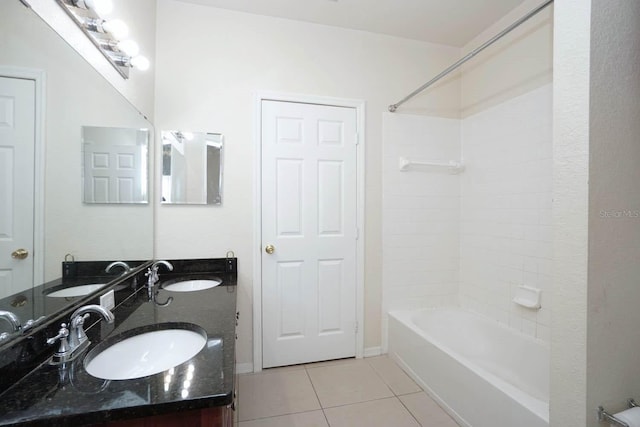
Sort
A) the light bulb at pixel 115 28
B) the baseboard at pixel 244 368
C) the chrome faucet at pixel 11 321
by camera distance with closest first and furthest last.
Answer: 1. the chrome faucet at pixel 11 321
2. the light bulb at pixel 115 28
3. the baseboard at pixel 244 368

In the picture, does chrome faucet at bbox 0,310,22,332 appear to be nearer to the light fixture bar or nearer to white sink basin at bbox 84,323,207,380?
white sink basin at bbox 84,323,207,380

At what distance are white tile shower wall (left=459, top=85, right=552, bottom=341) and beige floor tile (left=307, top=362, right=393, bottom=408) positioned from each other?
1.11 meters

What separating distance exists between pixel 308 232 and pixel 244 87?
1235 mm

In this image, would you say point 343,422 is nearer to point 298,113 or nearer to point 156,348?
point 156,348

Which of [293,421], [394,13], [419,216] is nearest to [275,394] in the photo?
[293,421]

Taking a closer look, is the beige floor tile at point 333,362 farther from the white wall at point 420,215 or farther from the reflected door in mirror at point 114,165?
the reflected door in mirror at point 114,165

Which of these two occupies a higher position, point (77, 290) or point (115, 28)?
point (115, 28)

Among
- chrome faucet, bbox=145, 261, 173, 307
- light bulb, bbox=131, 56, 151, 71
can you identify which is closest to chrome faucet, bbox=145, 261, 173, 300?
chrome faucet, bbox=145, 261, 173, 307

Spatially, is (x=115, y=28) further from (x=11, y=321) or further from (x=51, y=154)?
(x=11, y=321)

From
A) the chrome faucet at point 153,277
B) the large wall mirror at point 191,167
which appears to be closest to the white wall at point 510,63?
the large wall mirror at point 191,167

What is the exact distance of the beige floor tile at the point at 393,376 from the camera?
195cm

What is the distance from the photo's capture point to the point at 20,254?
816 mm

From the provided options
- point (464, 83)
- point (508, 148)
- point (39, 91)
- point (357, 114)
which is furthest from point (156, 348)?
point (464, 83)

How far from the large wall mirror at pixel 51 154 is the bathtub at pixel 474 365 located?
1.99 m
